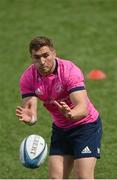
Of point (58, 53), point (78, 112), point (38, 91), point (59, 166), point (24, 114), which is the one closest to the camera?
point (78, 112)

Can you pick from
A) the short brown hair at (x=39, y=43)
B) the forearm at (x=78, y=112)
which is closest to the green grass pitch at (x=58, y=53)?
the forearm at (x=78, y=112)

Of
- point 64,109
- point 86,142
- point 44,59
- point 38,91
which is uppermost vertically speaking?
point 44,59

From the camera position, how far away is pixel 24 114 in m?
8.41

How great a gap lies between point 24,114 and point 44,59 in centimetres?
74

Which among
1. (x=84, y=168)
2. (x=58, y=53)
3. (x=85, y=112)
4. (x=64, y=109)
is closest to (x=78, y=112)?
(x=85, y=112)

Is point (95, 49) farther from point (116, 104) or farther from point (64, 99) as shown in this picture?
point (64, 99)

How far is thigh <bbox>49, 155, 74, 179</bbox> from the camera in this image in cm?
872

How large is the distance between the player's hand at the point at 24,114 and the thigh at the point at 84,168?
848 mm

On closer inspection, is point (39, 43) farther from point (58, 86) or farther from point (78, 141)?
point (78, 141)

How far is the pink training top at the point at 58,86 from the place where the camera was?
8.40m

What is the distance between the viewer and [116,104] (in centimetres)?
1409

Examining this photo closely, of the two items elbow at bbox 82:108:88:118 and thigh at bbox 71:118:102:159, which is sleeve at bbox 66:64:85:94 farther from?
thigh at bbox 71:118:102:159

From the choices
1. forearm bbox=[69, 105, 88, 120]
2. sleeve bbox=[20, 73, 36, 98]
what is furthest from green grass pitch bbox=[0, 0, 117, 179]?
forearm bbox=[69, 105, 88, 120]

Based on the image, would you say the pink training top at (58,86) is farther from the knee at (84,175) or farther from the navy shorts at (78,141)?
the knee at (84,175)
